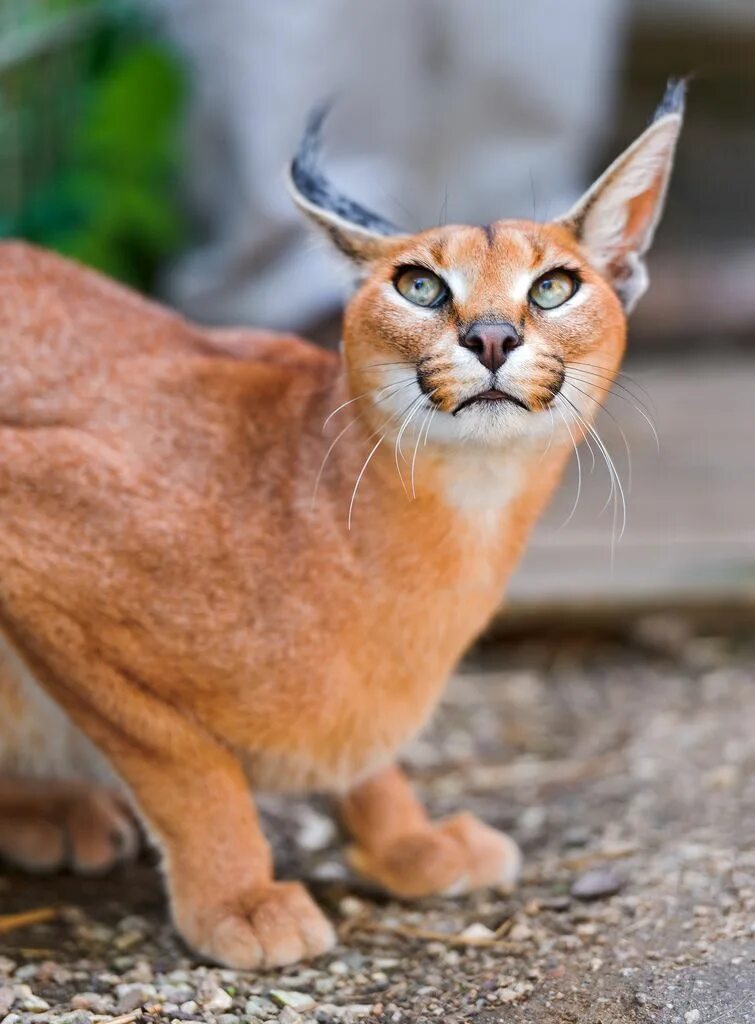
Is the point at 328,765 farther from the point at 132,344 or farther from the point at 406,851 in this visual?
the point at 132,344

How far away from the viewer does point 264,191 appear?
20.0 feet

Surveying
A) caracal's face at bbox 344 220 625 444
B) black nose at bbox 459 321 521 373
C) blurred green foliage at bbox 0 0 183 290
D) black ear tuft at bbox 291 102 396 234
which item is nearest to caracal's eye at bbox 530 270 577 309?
caracal's face at bbox 344 220 625 444

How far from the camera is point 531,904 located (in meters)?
3.53

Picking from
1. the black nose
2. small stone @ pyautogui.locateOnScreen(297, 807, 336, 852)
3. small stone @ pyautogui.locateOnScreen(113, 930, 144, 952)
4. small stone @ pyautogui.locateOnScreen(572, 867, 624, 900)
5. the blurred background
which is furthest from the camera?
the blurred background

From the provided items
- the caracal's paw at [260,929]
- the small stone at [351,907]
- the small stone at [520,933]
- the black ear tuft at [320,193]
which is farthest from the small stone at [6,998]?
the black ear tuft at [320,193]

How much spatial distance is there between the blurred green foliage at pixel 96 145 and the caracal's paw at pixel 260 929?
3217 millimetres

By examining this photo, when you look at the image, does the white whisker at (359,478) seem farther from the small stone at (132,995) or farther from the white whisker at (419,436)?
the small stone at (132,995)

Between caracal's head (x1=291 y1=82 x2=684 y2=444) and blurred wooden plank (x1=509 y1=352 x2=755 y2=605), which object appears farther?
blurred wooden plank (x1=509 y1=352 x2=755 y2=605)

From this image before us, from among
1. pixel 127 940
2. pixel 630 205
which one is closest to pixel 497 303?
pixel 630 205

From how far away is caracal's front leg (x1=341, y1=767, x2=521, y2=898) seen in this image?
3.62 m

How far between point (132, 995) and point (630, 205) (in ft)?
6.06

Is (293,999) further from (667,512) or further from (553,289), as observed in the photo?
(667,512)

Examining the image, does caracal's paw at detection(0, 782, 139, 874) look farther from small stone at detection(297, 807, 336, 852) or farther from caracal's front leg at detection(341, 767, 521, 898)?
caracal's front leg at detection(341, 767, 521, 898)

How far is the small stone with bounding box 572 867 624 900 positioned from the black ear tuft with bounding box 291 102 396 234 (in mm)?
1536
